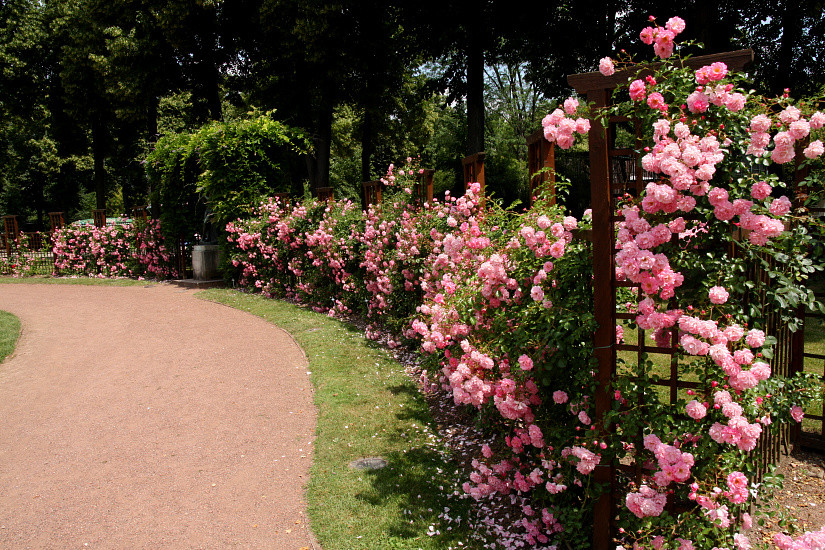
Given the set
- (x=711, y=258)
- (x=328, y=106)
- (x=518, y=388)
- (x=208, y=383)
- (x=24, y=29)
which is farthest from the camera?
(x=24, y=29)

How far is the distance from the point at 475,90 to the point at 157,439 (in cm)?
1153

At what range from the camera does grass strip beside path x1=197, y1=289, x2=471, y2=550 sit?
11.0ft

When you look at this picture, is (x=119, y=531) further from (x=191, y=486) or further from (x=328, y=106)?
(x=328, y=106)

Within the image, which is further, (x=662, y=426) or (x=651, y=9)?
(x=651, y=9)

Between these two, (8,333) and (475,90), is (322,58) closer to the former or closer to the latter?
(475,90)

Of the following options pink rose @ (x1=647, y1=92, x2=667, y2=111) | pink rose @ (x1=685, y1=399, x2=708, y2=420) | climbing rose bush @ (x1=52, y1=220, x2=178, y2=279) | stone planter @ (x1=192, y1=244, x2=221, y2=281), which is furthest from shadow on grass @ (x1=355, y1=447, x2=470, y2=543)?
climbing rose bush @ (x1=52, y1=220, x2=178, y2=279)

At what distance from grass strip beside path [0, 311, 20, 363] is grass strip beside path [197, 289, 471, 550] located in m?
4.55

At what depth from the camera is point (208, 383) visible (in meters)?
6.25

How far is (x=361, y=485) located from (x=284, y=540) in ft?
2.28

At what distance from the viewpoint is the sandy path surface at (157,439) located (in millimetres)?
3545

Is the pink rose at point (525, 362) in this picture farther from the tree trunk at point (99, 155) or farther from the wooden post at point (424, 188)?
the tree trunk at point (99, 155)

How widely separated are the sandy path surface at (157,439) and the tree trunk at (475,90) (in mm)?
7454

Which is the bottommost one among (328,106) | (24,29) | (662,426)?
(662,426)

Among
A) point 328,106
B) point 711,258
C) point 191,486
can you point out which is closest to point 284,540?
point 191,486
